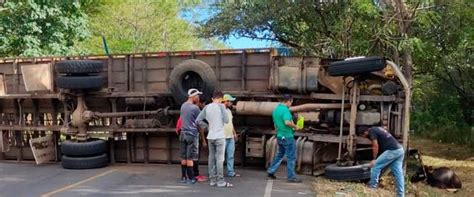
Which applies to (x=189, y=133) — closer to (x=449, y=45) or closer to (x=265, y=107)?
(x=265, y=107)

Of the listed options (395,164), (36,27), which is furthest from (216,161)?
(36,27)

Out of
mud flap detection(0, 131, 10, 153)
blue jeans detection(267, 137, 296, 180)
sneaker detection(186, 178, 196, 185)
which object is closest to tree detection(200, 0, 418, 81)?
blue jeans detection(267, 137, 296, 180)

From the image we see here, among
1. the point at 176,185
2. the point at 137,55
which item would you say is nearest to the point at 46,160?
the point at 137,55

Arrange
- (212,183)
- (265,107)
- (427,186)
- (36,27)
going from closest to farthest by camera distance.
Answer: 1. (212,183)
2. (265,107)
3. (427,186)
4. (36,27)

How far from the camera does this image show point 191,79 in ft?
39.3

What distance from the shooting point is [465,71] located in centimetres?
2134

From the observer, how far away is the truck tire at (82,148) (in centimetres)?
1194

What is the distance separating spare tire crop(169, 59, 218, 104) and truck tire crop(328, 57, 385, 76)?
288cm

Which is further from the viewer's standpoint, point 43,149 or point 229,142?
point 43,149

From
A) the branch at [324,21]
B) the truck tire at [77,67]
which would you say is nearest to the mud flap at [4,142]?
the truck tire at [77,67]

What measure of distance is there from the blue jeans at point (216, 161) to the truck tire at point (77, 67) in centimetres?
423

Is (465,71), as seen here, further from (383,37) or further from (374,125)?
(374,125)

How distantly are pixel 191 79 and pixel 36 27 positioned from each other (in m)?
8.60

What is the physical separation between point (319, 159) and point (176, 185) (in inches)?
129
